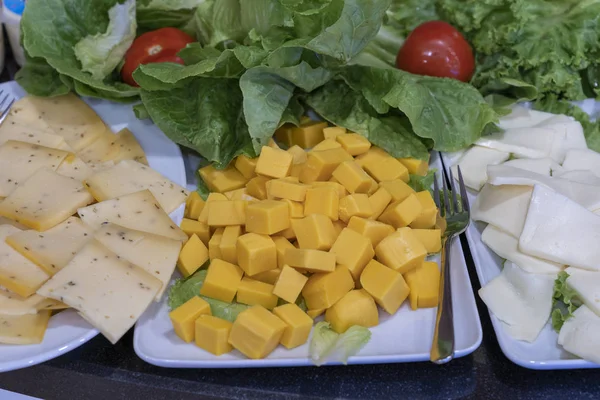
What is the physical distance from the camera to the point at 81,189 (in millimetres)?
1418

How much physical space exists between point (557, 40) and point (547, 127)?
0.35m

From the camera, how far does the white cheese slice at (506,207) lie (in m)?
1.32

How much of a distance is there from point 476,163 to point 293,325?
0.75 meters

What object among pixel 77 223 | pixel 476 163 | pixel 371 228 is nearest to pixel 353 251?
pixel 371 228

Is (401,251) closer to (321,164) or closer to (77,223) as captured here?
(321,164)

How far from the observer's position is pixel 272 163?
1454 millimetres

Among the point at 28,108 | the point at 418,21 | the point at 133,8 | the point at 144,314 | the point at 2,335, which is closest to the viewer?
the point at 2,335

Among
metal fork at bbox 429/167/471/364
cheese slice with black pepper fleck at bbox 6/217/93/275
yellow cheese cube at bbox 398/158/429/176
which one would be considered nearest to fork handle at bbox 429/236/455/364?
metal fork at bbox 429/167/471/364

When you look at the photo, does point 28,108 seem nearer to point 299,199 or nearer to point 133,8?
point 133,8

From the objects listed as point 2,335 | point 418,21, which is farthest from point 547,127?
point 2,335

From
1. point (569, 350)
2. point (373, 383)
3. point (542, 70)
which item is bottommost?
point (373, 383)

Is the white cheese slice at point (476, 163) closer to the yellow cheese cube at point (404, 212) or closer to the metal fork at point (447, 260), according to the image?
the metal fork at point (447, 260)

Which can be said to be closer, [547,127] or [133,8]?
[547,127]

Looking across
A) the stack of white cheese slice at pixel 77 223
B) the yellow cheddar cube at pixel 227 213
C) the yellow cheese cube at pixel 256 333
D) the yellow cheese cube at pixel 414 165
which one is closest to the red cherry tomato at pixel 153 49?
the stack of white cheese slice at pixel 77 223
